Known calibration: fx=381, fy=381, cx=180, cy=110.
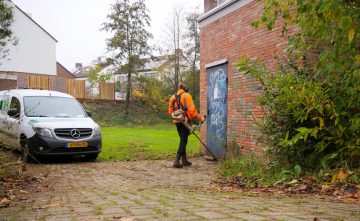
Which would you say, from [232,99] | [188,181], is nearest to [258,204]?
[188,181]

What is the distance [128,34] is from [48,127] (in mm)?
22040

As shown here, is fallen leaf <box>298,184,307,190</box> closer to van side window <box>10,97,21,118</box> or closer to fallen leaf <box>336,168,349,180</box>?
fallen leaf <box>336,168,349,180</box>

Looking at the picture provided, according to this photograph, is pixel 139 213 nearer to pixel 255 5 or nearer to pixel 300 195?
pixel 300 195

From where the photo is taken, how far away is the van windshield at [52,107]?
10.7m

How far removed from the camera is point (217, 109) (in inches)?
438

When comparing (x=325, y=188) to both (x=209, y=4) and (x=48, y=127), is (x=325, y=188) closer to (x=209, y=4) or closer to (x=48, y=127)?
(x=48, y=127)

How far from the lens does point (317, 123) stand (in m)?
7.18

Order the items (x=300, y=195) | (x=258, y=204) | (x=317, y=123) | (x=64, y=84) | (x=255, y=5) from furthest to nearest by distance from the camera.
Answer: (x=64, y=84)
(x=255, y=5)
(x=317, y=123)
(x=300, y=195)
(x=258, y=204)

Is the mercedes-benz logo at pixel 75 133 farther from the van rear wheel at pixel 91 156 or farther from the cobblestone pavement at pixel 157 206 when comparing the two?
the cobblestone pavement at pixel 157 206

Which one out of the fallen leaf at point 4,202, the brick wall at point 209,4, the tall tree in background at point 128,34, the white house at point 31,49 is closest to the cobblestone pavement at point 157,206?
the fallen leaf at point 4,202

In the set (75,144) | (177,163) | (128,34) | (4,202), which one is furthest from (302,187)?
(128,34)

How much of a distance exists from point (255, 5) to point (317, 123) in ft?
11.5

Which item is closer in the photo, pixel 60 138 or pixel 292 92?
pixel 292 92

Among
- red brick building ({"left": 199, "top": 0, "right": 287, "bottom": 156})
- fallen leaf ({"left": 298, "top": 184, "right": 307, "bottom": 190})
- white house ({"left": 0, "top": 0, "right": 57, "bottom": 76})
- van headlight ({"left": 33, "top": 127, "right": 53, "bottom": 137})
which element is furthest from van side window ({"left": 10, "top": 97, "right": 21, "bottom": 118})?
white house ({"left": 0, "top": 0, "right": 57, "bottom": 76})
